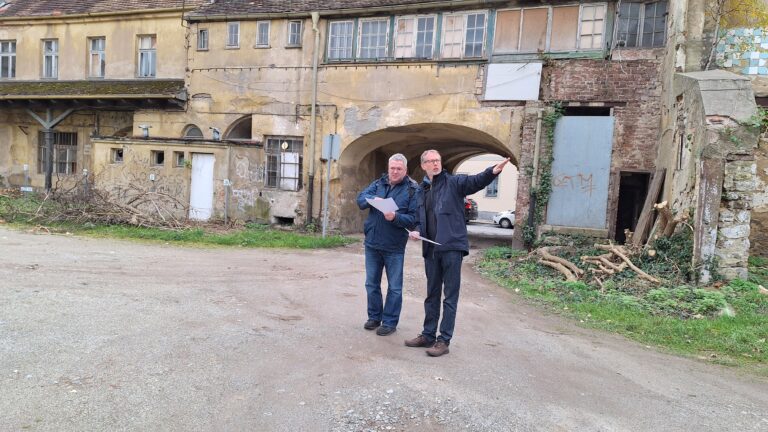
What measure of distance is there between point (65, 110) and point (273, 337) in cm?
1870

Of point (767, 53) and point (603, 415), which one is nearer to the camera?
point (603, 415)

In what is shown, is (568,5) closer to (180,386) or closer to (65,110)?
(180,386)

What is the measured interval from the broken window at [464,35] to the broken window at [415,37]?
1.32ft

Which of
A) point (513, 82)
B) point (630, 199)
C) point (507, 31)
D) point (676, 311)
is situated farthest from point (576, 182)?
point (676, 311)

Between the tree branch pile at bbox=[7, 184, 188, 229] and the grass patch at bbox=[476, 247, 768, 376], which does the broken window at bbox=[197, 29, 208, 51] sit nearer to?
the tree branch pile at bbox=[7, 184, 188, 229]

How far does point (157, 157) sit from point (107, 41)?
5.98m

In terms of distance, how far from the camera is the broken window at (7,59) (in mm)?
20422

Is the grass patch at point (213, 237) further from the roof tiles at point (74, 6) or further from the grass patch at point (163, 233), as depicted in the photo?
the roof tiles at point (74, 6)

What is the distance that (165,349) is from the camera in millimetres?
4473

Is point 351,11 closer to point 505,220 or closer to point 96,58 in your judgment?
point 96,58

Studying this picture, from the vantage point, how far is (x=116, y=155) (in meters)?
16.4

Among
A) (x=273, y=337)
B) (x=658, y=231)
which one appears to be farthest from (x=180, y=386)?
(x=658, y=231)

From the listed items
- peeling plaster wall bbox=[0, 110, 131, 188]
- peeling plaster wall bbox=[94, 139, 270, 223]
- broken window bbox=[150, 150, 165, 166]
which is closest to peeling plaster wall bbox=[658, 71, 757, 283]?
peeling plaster wall bbox=[94, 139, 270, 223]

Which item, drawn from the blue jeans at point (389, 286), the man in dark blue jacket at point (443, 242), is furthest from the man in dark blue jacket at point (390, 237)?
the man in dark blue jacket at point (443, 242)
